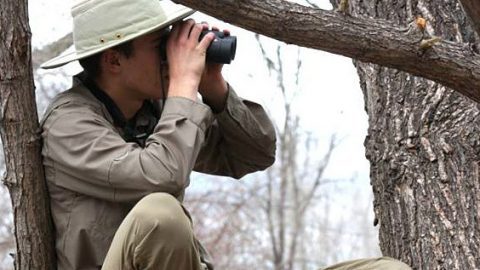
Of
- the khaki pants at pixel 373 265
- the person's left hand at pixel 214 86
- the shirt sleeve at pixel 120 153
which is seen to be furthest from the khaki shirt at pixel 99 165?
the khaki pants at pixel 373 265

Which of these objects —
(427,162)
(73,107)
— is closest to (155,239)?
(73,107)

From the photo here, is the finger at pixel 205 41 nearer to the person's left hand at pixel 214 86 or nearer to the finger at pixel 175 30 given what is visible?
the finger at pixel 175 30

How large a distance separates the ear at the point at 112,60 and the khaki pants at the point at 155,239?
58 centimetres

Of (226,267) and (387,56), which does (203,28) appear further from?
(226,267)

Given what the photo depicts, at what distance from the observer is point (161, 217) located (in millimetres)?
2443

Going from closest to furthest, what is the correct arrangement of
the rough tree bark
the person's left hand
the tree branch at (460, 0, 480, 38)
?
1. the tree branch at (460, 0, 480, 38)
2. the rough tree bark
3. the person's left hand

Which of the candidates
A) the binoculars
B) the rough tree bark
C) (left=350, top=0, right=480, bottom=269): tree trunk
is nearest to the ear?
the binoculars

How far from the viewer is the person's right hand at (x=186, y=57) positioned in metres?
2.84

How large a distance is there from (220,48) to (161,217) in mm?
673

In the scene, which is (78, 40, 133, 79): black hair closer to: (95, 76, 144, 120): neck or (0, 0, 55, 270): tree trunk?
(95, 76, 144, 120): neck

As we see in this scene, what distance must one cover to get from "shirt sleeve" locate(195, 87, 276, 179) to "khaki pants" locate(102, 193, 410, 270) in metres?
0.73

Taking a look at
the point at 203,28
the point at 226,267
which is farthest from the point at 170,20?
the point at 226,267

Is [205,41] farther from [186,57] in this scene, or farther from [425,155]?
[425,155]

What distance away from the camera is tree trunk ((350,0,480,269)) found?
2896 millimetres
